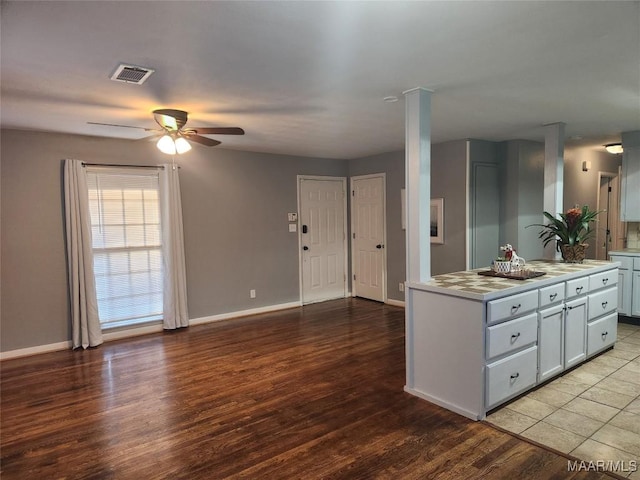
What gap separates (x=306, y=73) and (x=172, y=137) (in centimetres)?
138

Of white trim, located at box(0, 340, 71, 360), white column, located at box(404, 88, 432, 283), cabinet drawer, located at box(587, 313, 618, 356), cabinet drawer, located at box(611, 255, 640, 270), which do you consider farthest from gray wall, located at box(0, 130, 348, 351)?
cabinet drawer, located at box(611, 255, 640, 270)

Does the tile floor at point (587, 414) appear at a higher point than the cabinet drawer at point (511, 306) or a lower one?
lower

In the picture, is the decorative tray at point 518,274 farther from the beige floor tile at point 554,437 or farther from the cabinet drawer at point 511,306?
the beige floor tile at point 554,437

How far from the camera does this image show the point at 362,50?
7.55ft

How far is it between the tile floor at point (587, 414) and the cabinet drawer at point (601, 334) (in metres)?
0.17

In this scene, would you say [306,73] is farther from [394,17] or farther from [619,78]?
[619,78]

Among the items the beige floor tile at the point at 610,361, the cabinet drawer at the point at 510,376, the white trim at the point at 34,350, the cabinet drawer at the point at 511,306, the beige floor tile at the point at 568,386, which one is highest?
the cabinet drawer at the point at 511,306

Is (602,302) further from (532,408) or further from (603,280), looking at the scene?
(532,408)

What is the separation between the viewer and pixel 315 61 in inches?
96.4

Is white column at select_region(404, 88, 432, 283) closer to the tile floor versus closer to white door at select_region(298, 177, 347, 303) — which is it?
the tile floor

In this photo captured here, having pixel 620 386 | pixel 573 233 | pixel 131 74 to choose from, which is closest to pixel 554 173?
pixel 573 233

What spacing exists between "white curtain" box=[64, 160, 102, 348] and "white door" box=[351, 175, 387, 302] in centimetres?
396

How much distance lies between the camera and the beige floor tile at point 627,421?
264 centimetres

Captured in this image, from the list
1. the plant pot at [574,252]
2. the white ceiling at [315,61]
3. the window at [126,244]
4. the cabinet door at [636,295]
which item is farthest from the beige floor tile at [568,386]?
the window at [126,244]
